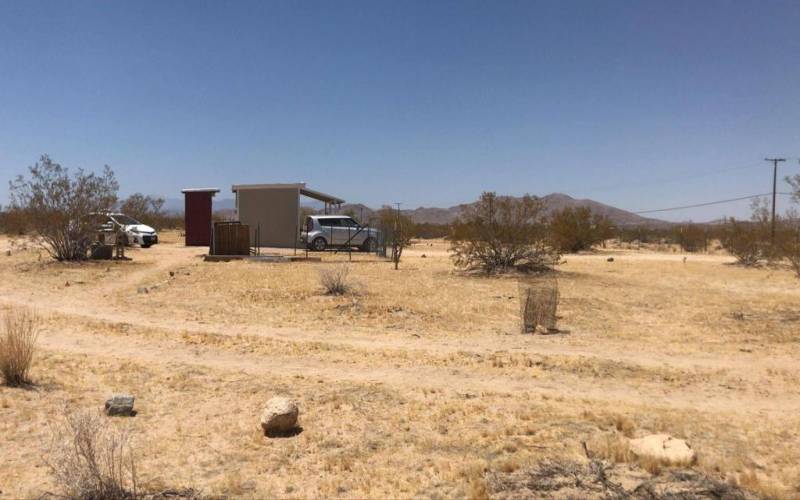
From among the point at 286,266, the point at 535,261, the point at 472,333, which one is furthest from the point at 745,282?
the point at 286,266

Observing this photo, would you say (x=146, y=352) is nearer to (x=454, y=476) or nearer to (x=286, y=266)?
(x=454, y=476)

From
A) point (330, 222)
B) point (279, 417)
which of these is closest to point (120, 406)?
point (279, 417)

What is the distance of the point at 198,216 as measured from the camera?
30438 millimetres

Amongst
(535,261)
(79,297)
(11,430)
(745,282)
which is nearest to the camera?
(11,430)

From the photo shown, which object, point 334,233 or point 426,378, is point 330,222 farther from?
point 426,378

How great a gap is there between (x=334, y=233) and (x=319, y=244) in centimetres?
87

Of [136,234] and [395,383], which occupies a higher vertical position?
[136,234]

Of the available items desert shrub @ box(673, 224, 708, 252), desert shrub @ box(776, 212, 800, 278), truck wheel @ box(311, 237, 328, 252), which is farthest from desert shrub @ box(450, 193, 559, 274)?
desert shrub @ box(673, 224, 708, 252)

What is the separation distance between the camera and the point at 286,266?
19.7 metres

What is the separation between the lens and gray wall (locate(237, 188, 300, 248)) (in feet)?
95.1

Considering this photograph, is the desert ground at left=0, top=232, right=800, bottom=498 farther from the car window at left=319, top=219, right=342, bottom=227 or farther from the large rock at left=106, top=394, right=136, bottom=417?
the car window at left=319, top=219, right=342, bottom=227

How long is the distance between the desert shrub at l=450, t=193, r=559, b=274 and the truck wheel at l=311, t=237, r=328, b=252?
359 inches

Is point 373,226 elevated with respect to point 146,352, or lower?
elevated

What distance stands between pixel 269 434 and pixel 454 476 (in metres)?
1.76
